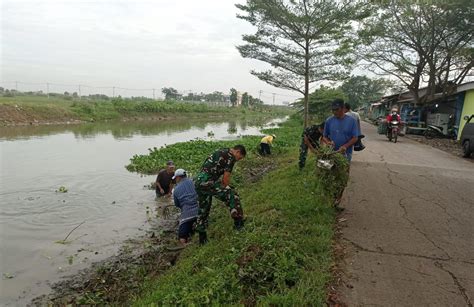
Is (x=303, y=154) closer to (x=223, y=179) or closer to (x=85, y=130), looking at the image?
(x=223, y=179)

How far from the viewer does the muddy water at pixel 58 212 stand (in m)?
5.74

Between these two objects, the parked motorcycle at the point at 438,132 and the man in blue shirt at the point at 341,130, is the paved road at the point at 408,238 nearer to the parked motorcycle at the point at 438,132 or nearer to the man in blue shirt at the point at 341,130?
the man in blue shirt at the point at 341,130

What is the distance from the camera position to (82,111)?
1503 inches

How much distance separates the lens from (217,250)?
500 centimetres

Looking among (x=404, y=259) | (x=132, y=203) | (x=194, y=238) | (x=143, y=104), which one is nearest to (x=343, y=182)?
(x=404, y=259)

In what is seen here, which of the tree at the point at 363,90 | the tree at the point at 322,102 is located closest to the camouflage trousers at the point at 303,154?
the tree at the point at 322,102

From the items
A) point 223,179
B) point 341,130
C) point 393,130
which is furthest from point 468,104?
point 223,179

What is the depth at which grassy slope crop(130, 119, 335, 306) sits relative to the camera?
3.67 m

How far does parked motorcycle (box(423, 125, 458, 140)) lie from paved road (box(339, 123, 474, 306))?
12.3 m

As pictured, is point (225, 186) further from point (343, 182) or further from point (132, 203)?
point (132, 203)

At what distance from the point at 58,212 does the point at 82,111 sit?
107 ft

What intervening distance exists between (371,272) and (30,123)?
32291 millimetres

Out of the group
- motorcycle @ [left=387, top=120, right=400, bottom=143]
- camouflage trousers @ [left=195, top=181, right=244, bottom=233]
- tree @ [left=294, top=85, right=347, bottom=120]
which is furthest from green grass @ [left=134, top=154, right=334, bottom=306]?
tree @ [left=294, top=85, right=347, bottom=120]

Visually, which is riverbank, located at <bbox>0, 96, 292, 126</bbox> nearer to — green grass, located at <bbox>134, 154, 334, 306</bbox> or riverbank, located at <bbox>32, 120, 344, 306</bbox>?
riverbank, located at <bbox>32, 120, 344, 306</bbox>
